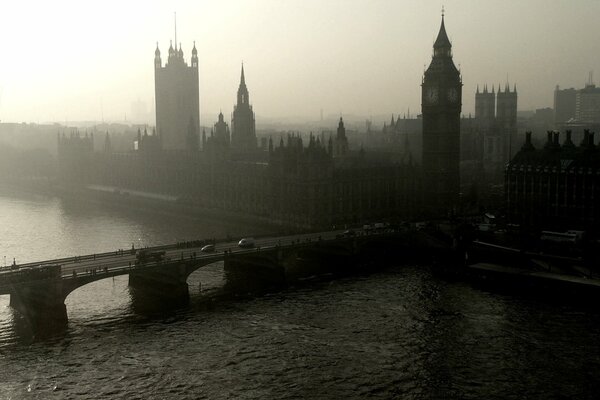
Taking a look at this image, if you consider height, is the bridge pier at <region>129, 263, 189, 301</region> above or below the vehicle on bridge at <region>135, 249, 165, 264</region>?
below

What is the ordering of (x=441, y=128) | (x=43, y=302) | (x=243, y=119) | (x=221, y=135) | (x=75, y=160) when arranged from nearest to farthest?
(x=43, y=302) → (x=441, y=128) → (x=221, y=135) → (x=243, y=119) → (x=75, y=160)

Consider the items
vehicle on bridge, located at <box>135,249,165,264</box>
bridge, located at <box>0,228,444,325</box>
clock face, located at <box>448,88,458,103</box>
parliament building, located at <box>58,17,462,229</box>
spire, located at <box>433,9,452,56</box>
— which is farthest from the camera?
clock face, located at <box>448,88,458,103</box>

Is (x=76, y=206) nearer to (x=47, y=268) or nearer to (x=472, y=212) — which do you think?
(x=472, y=212)

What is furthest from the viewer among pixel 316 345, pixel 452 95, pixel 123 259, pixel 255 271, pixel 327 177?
pixel 452 95

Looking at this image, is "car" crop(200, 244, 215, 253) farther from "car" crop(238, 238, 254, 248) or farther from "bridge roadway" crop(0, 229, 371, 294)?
"car" crop(238, 238, 254, 248)

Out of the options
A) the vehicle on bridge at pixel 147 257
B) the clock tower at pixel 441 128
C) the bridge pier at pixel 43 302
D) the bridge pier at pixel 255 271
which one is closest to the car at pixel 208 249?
the bridge pier at pixel 255 271

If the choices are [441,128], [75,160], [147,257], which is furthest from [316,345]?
[75,160]

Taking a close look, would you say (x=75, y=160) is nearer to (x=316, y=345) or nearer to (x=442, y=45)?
(x=442, y=45)

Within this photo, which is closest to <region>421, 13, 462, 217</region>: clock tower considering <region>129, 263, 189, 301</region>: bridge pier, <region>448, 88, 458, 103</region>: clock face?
<region>448, 88, 458, 103</region>: clock face

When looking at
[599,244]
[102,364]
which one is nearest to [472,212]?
[599,244]
